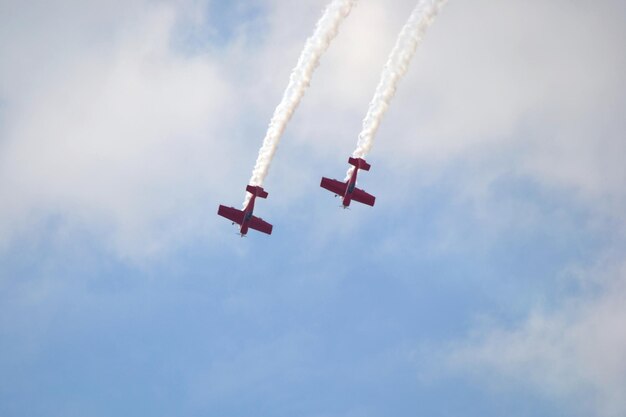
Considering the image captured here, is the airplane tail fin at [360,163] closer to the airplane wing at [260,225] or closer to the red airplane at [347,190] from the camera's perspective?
the red airplane at [347,190]

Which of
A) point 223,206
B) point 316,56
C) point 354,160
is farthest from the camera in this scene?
point 223,206

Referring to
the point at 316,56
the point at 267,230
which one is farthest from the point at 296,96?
the point at 267,230

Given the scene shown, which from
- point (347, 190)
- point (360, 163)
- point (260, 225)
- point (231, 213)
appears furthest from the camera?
point (260, 225)

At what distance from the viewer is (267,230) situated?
101 m

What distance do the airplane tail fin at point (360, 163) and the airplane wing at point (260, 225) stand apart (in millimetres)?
10903

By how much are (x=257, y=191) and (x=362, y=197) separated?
936cm

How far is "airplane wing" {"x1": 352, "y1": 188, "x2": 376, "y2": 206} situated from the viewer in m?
96.8

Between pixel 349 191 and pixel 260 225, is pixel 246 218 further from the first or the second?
pixel 349 191

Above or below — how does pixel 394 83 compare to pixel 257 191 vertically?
above

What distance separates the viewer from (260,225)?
327 feet

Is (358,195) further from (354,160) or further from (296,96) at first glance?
(296,96)

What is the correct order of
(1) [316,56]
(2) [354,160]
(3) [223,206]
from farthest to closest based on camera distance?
1. (3) [223,206]
2. (2) [354,160]
3. (1) [316,56]

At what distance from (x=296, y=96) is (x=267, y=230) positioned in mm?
17112

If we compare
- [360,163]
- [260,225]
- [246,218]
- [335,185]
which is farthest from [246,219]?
[360,163]
